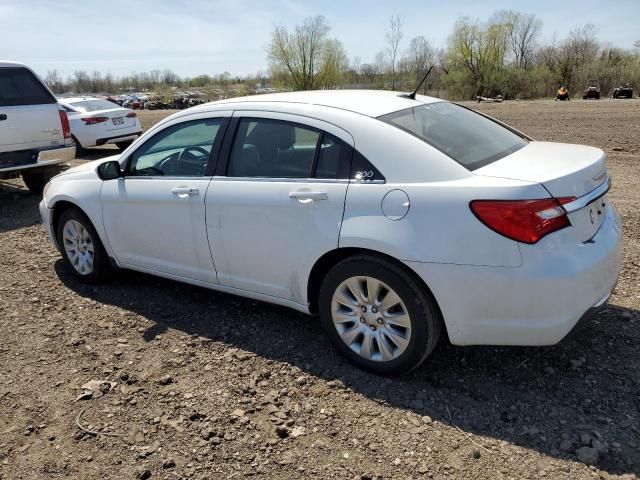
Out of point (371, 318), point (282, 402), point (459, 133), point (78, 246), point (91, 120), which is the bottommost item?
point (282, 402)

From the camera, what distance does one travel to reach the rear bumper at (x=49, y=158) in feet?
26.1

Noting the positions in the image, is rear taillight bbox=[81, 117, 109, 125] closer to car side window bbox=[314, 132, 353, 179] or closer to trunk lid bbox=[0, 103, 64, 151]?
trunk lid bbox=[0, 103, 64, 151]

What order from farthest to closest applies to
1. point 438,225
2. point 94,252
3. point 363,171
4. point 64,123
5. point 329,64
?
1. point 329,64
2. point 64,123
3. point 94,252
4. point 363,171
5. point 438,225

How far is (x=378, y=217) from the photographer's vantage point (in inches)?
116

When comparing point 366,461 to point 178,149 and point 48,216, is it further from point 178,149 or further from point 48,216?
point 48,216

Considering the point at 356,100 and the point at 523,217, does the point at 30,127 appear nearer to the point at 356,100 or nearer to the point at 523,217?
the point at 356,100

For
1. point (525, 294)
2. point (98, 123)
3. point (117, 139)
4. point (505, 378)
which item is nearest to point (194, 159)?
point (525, 294)

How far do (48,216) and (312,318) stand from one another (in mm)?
2844

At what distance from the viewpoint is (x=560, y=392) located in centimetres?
301

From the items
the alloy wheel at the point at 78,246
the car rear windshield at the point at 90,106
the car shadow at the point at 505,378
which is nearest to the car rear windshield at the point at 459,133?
the car shadow at the point at 505,378

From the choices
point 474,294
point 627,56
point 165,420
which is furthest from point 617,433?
point 627,56

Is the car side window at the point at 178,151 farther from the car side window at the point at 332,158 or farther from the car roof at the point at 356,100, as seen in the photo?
the car side window at the point at 332,158

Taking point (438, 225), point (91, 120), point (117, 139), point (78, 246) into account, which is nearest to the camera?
point (438, 225)

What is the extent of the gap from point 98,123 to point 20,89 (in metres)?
5.31
